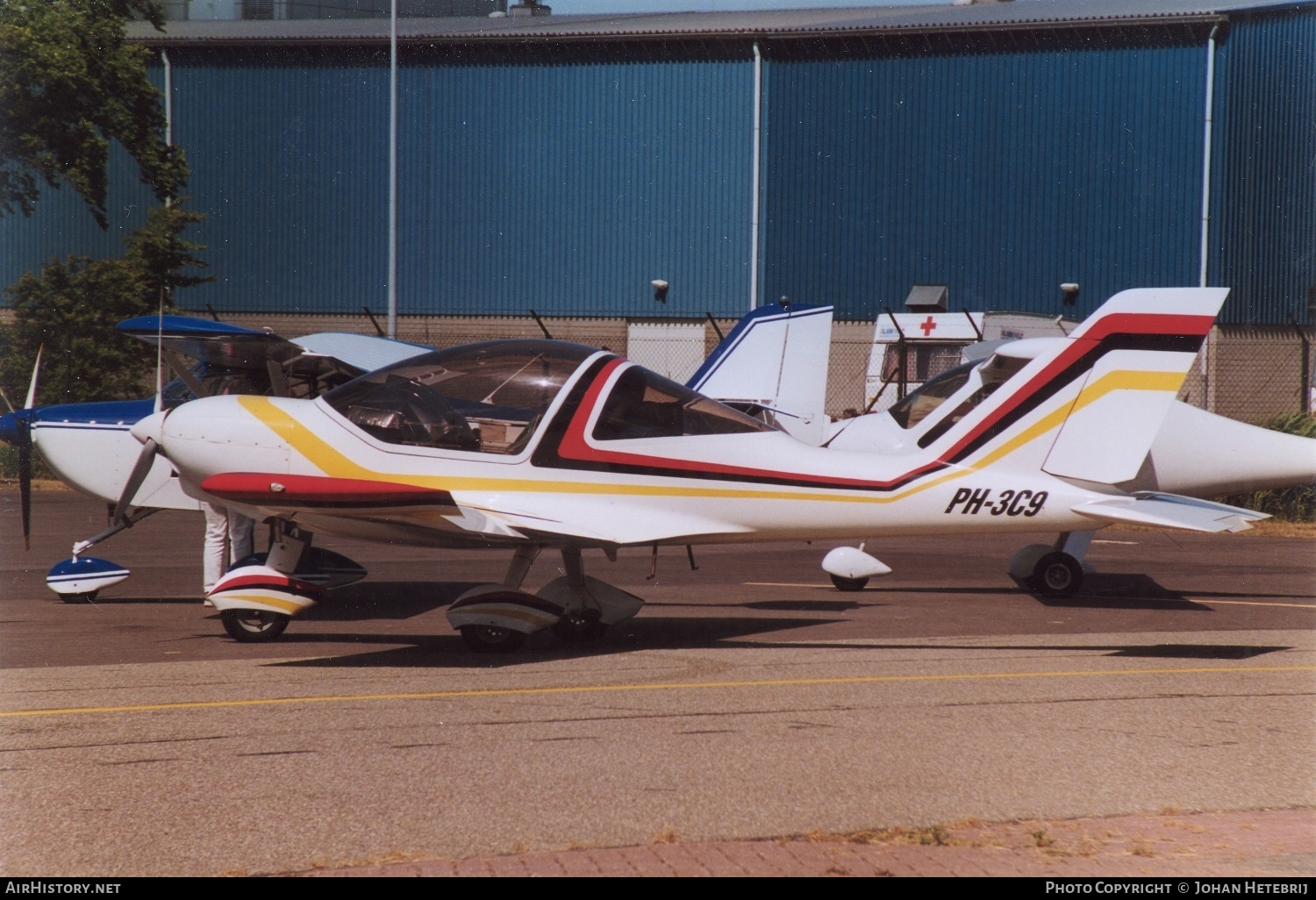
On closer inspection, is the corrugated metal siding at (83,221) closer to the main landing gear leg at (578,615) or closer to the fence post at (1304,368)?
the fence post at (1304,368)

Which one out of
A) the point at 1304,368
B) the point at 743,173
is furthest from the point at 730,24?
the point at 1304,368

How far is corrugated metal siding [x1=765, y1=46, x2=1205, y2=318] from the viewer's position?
27.4m

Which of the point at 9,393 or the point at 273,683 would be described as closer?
the point at 273,683

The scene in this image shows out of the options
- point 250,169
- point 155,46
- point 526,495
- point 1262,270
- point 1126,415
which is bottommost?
point 526,495

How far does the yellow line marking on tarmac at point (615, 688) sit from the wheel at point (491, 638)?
3.73 feet

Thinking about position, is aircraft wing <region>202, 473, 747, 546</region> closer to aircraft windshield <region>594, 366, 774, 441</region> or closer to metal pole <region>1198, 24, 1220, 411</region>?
aircraft windshield <region>594, 366, 774, 441</region>

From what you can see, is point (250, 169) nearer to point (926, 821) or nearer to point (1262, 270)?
point (1262, 270)

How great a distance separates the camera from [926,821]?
467 cm

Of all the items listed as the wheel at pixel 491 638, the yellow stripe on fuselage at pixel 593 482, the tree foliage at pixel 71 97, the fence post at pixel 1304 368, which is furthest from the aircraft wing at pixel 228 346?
the fence post at pixel 1304 368

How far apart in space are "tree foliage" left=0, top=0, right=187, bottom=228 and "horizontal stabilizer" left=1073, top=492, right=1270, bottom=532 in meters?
19.5

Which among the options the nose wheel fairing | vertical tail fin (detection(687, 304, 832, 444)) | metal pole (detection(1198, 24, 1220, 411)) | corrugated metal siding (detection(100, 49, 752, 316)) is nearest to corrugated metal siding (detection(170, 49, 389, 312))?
corrugated metal siding (detection(100, 49, 752, 316))

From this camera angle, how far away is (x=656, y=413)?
8.47 m
